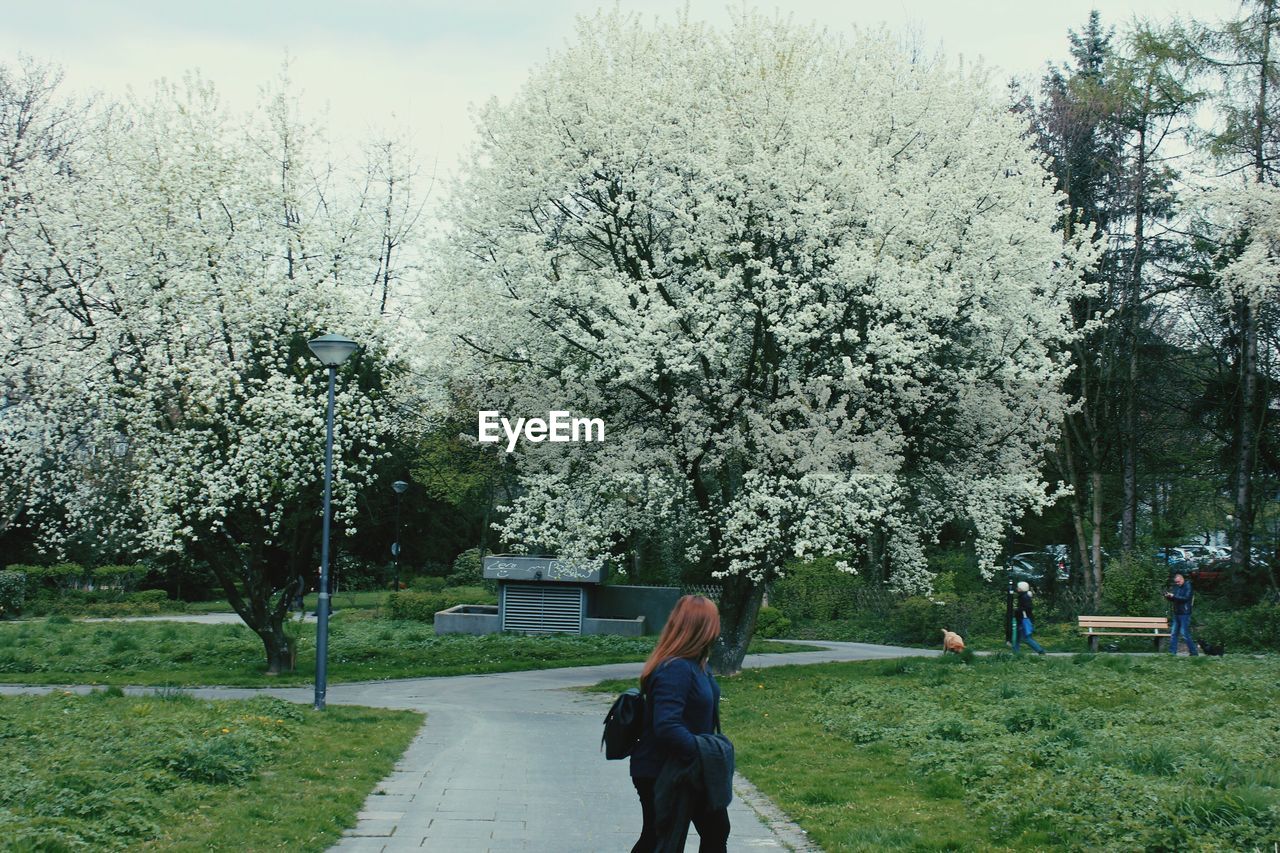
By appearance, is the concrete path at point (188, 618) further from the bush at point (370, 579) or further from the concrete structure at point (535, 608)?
the concrete structure at point (535, 608)

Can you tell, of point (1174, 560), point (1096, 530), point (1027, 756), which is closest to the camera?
point (1027, 756)

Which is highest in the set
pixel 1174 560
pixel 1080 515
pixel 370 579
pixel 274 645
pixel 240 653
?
pixel 1080 515

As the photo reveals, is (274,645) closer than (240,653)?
Yes

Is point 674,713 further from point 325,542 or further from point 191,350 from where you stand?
point 191,350

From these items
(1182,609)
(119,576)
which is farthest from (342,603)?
(1182,609)

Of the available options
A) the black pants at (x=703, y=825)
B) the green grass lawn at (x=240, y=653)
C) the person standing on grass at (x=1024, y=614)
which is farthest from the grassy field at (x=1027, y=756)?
the green grass lawn at (x=240, y=653)

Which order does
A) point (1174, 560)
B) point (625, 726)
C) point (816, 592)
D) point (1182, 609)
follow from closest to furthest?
1. point (625, 726)
2. point (1182, 609)
3. point (1174, 560)
4. point (816, 592)

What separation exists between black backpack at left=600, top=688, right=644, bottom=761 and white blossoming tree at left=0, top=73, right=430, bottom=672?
54.4 feet

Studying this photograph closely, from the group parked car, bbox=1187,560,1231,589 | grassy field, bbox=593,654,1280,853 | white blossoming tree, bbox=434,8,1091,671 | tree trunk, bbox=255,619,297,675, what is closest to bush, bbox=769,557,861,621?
parked car, bbox=1187,560,1231,589

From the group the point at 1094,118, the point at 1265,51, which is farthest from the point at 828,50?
the point at 1094,118

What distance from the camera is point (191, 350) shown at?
21297 mm

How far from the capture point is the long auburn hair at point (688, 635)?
544 cm

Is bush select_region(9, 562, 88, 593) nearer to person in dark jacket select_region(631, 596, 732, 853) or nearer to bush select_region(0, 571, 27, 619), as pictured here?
bush select_region(0, 571, 27, 619)

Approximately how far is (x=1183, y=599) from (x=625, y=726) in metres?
19.7
